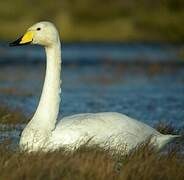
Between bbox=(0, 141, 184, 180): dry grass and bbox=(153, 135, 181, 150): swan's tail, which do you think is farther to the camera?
bbox=(153, 135, 181, 150): swan's tail

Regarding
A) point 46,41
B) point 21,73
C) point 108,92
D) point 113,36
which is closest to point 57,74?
point 46,41

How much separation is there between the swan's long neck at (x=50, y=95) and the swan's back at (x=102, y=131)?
0.14 m

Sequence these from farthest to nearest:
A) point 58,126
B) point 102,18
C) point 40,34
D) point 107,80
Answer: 1. point 102,18
2. point 107,80
3. point 40,34
4. point 58,126

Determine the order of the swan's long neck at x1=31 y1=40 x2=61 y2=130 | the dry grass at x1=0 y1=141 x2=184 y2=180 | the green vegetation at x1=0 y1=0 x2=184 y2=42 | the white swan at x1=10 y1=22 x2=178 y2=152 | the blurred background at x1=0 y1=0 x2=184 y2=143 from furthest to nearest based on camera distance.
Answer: the green vegetation at x1=0 y1=0 x2=184 y2=42 → the blurred background at x1=0 y1=0 x2=184 y2=143 → the swan's long neck at x1=31 y1=40 x2=61 y2=130 → the white swan at x1=10 y1=22 x2=178 y2=152 → the dry grass at x1=0 y1=141 x2=184 y2=180

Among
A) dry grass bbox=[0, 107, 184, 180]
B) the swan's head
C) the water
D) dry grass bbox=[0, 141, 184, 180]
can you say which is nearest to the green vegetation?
the water

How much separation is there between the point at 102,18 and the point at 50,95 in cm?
3472

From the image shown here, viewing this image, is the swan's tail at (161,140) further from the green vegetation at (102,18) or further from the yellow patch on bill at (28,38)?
the green vegetation at (102,18)

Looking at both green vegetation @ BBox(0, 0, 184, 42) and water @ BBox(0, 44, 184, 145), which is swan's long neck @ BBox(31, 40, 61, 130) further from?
green vegetation @ BBox(0, 0, 184, 42)

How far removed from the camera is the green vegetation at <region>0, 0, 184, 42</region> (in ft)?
130

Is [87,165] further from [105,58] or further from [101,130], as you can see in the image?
[105,58]

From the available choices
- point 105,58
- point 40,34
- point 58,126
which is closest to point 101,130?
point 58,126

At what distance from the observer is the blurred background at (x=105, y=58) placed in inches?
664

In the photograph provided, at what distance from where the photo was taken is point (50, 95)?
10.2 metres

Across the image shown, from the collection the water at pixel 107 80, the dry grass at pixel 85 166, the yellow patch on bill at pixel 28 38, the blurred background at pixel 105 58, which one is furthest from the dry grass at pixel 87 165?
the water at pixel 107 80
